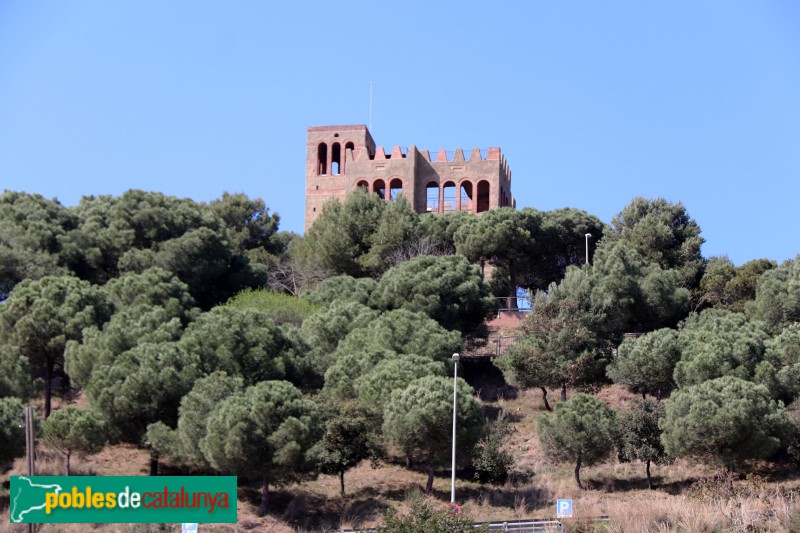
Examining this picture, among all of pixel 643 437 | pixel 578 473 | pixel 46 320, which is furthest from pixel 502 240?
pixel 46 320

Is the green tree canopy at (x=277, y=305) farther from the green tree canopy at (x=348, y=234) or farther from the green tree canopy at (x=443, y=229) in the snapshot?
the green tree canopy at (x=443, y=229)

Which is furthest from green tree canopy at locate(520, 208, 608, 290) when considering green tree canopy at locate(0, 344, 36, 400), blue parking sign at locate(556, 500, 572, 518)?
blue parking sign at locate(556, 500, 572, 518)

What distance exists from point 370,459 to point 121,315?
9864 mm

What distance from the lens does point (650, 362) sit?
134 ft

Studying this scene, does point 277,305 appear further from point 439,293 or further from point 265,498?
point 265,498

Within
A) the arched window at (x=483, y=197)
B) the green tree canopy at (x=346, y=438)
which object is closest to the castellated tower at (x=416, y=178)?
the arched window at (x=483, y=197)

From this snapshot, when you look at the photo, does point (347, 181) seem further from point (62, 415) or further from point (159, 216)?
point (62, 415)

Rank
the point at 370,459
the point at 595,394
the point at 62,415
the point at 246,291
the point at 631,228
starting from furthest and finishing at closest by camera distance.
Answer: the point at 631,228 → the point at 246,291 → the point at 595,394 → the point at 370,459 → the point at 62,415

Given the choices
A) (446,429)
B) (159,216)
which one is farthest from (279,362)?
(159,216)

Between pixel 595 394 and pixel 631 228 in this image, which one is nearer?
pixel 595 394

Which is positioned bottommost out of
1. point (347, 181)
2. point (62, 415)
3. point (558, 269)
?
point (62, 415)

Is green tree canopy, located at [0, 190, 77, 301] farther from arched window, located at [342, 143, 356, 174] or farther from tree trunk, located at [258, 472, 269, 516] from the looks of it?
arched window, located at [342, 143, 356, 174]

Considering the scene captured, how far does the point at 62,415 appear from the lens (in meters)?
34.5

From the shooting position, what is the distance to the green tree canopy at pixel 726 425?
114 ft
